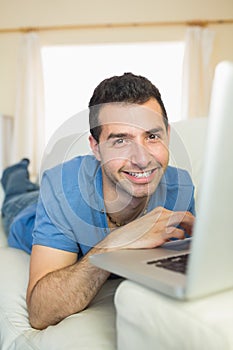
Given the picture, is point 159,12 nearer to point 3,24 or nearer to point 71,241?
point 3,24

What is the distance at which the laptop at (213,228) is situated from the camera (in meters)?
0.47

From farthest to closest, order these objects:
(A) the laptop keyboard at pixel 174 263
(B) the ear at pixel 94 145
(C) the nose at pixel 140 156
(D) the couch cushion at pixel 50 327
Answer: (B) the ear at pixel 94 145
(C) the nose at pixel 140 156
(D) the couch cushion at pixel 50 327
(A) the laptop keyboard at pixel 174 263

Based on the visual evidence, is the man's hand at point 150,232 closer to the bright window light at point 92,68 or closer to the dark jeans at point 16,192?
the dark jeans at point 16,192

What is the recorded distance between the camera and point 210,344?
50 cm

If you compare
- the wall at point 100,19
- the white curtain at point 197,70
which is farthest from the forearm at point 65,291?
the wall at point 100,19

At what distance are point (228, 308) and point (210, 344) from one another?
6cm

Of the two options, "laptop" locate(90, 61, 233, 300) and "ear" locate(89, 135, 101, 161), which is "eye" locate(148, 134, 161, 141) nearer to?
"ear" locate(89, 135, 101, 161)

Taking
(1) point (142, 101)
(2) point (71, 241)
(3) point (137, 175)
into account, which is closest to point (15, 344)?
(2) point (71, 241)

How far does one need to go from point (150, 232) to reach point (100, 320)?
0.20 metres

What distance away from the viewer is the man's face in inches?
34.3

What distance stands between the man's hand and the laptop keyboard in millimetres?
94

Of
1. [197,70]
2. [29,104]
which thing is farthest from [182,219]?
[29,104]

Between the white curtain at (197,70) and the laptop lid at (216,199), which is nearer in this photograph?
the laptop lid at (216,199)

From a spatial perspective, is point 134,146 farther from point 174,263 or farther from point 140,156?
point 174,263
